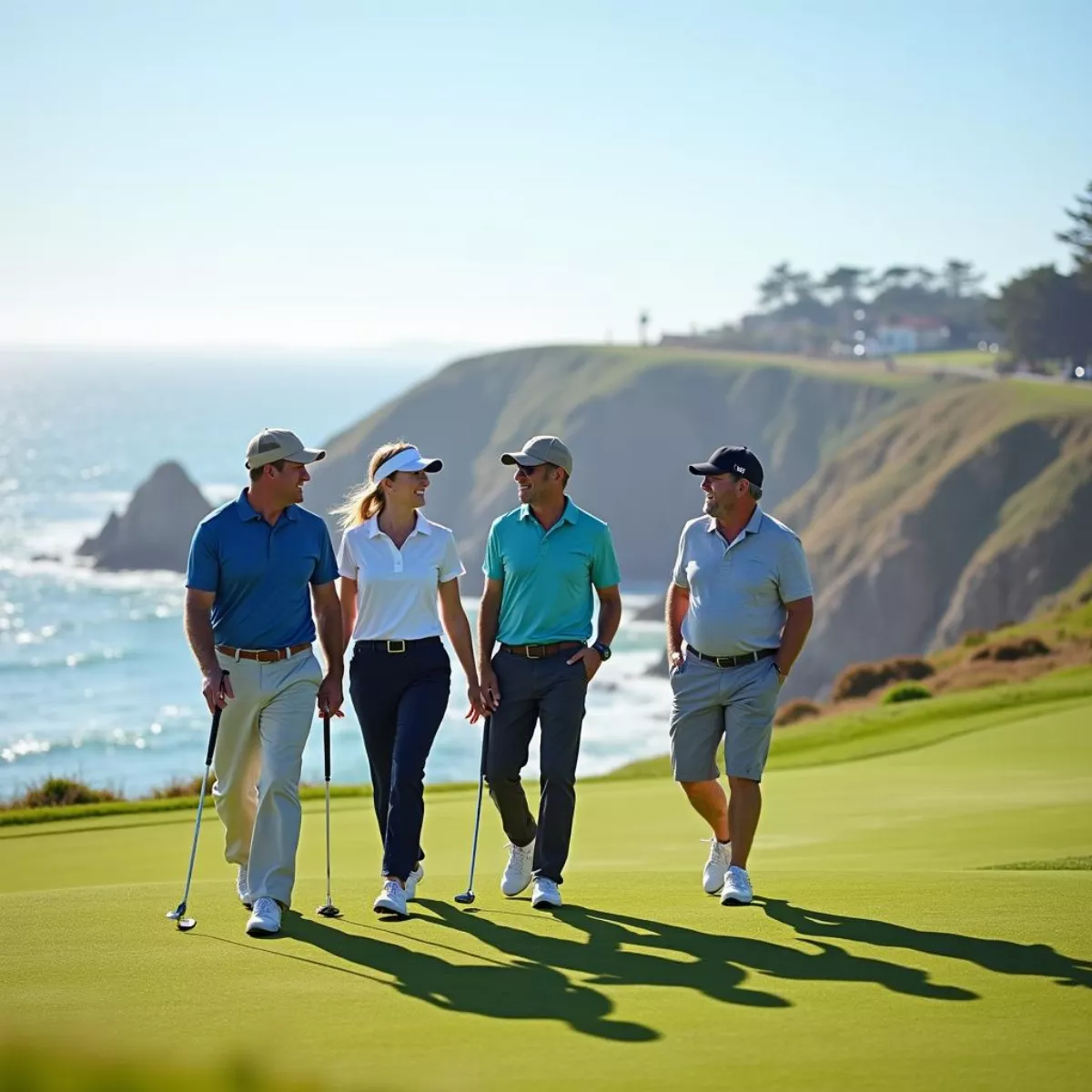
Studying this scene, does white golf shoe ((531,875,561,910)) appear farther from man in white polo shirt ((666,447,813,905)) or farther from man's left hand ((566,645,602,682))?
man's left hand ((566,645,602,682))

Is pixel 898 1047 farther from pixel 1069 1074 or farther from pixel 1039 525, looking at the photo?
pixel 1039 525

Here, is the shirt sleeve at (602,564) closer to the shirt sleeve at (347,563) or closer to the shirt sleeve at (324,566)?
the shirt sleeve at (347,563)

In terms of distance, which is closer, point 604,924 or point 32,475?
point 604,924

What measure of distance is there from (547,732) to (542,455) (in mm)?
1425

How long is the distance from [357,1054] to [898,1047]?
71.2 inches

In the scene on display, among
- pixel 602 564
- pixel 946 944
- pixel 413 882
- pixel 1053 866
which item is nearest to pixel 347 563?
pixel 602 564

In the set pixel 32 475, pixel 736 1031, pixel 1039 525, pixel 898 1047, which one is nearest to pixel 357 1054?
pixel 736 1031

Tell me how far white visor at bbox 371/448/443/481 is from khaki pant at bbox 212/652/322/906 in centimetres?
104

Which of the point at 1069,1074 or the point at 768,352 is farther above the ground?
the point at 768,352

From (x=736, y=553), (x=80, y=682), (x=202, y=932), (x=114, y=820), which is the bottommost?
(x=80, y=682)

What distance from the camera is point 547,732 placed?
931cm

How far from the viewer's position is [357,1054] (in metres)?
6.05

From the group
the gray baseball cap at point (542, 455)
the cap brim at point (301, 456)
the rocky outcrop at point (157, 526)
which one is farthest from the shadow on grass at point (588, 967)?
the rocky outcrop at point (157, 526)

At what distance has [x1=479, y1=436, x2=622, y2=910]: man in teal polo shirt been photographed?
30.2 feet
